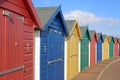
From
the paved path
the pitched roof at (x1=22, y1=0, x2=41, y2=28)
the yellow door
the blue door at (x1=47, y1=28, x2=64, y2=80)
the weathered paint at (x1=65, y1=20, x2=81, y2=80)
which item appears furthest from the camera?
the paved path

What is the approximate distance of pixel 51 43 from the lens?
13.1 metres

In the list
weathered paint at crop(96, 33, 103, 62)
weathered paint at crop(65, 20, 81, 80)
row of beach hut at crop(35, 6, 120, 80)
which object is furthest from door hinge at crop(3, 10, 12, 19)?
weathered paint at crop(96, 33, 103, 62)

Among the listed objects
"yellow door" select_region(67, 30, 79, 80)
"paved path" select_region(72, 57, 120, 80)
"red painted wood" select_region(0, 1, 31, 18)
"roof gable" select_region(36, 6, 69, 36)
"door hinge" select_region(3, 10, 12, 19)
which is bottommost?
"paved path" select_region(72, 57, 120, 80)

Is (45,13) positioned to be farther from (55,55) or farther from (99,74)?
(99,74)

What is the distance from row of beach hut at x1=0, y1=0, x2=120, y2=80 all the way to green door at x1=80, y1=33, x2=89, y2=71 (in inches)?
167

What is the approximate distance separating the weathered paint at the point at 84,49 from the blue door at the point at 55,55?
8.79 m

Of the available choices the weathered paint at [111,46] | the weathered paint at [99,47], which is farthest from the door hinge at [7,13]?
the weathered paint at [111,46]

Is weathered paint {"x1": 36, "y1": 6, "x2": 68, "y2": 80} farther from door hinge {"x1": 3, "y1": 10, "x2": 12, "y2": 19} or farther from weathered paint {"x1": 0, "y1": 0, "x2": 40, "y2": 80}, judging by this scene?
door hinge {"x1": 3, "y1": 10, "x2": 12, "y2": 19}

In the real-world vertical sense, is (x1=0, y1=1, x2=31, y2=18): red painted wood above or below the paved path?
above

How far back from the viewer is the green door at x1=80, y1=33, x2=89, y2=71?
24.8 metres

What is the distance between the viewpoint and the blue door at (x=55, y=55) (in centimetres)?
1298

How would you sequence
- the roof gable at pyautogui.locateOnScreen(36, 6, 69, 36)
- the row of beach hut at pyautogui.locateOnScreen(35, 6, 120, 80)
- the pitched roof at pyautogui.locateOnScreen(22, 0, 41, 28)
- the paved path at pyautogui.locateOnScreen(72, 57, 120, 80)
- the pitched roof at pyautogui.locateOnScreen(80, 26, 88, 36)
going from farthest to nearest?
the pitched roof at pyautogui.locateOnScreen(80, 26, 88, 36), the paved path at pyautogui.locateOnScreen(72, 57, 120, 80), the roof gable at pyautogui.locateOnScreen(36, 6, 69, 36), the row of beach hut at pyautogui.locateOnScreen(35, 6, 120, 80), the pitched roof at pyautogui.locateOnScreen(22, 0, 41, 28)

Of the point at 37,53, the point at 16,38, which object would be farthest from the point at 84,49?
the point at 16,38

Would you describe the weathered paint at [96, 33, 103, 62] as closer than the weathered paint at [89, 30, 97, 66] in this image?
No
